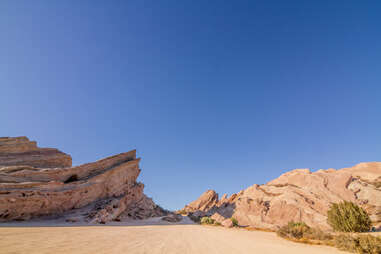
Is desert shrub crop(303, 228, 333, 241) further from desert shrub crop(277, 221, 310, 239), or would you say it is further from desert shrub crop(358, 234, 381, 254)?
desert shrub crop(358, 234, 381, 254)

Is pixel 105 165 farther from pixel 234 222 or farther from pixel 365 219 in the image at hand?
pixel 365 219

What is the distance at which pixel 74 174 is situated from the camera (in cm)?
1758

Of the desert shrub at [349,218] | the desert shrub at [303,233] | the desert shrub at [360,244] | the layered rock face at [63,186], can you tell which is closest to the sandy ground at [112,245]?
the desert shrub at [360,244]

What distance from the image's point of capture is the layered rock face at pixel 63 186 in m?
13.1

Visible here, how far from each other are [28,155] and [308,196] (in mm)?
36750

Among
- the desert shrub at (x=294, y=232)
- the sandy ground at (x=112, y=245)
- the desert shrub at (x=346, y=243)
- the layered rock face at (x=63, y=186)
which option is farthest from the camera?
the layered rock face at (x=63, y=186)

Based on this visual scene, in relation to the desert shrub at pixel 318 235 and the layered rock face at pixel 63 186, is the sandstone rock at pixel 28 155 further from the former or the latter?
the desert shrub at pixel 318 235

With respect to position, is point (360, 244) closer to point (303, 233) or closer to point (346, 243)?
point (346, 243)

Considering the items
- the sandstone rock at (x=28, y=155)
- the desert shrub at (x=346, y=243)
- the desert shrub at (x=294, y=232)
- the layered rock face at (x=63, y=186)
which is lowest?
the desert shrub at (x=294, y=232)

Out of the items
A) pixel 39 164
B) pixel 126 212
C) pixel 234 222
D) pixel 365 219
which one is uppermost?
pixel 39 164

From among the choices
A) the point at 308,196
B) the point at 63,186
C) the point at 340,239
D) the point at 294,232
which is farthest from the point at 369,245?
the point at 63,186

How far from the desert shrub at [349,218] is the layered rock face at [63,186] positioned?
18.9 meters

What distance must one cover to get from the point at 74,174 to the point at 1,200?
5.85 meters

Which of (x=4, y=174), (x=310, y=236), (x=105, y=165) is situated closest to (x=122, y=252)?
(x=310, y=236)
